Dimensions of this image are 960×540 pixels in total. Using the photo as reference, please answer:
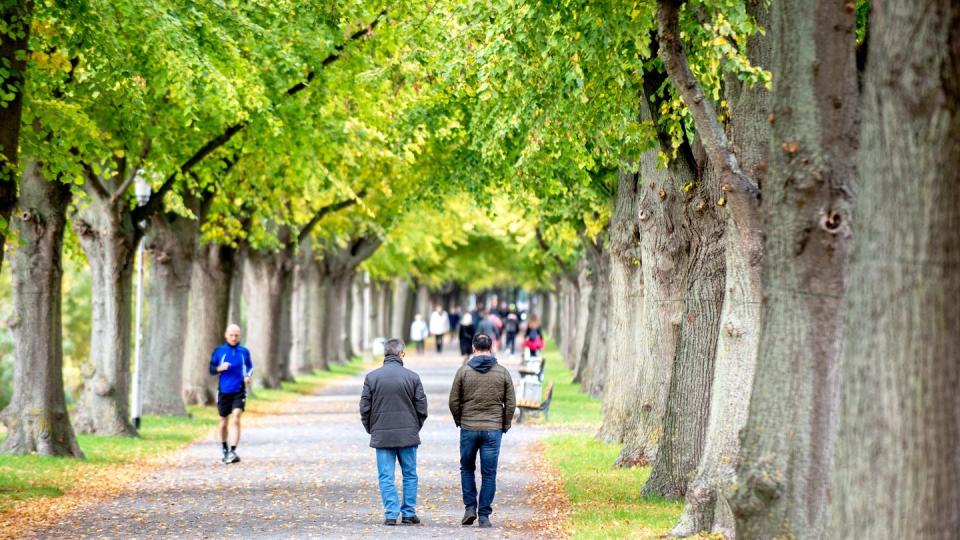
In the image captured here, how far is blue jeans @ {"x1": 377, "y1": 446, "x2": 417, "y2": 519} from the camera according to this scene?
1338 cm

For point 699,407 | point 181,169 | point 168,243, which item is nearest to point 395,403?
point 699,407

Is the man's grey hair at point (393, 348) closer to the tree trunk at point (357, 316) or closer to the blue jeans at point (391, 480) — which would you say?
the blue jeans at point (391, 480)

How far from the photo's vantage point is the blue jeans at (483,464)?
13297 millimetres

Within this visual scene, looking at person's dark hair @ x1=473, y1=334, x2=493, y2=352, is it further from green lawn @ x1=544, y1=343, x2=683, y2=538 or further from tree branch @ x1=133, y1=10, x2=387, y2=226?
tree branch @ x1=133, y1=10, x2=387, y2=226

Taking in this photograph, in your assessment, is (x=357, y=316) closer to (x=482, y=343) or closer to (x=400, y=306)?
(x=400, y=306)

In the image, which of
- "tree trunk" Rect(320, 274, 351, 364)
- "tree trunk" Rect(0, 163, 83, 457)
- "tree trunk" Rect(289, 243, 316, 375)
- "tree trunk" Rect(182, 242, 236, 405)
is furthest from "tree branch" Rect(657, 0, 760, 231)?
"tree trunk" Rect(320, 274, 351, 364)

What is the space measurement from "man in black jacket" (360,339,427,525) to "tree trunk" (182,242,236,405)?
17346 mm

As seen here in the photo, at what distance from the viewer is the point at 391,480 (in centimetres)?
1339

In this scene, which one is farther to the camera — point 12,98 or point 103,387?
point 103,387

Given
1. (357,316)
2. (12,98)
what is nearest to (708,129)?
(12,98)

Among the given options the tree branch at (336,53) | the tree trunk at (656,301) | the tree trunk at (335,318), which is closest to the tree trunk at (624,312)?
the tree trunk at (656,301)

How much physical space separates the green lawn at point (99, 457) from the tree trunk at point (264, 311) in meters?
5.05

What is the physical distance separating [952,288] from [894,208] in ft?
1.45

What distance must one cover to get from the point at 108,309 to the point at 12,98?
30.0 ft
